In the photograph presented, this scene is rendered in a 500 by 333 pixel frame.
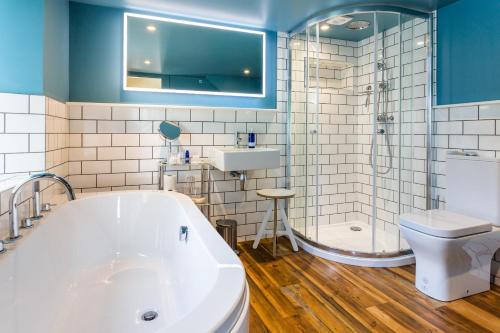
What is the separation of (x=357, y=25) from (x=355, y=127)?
3.49 ft

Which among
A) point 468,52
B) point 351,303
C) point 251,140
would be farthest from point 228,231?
point 468,52

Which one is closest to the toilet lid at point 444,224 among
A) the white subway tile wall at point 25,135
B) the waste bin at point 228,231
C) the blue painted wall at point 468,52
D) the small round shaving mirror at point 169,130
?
the blue painted wall at point 468,52

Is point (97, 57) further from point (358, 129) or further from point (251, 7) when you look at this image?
point (358, 129)

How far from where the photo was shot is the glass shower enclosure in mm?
2877

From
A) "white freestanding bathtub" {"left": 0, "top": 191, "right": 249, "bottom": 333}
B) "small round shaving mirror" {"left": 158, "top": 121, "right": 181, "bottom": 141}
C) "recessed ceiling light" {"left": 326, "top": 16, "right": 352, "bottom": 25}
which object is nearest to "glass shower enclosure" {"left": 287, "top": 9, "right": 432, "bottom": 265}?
"recessed ceiling light" {"left": 326, "top": 16, "right": 352, "bottom": 25}

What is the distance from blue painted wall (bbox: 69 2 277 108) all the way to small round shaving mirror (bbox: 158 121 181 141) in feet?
0.80

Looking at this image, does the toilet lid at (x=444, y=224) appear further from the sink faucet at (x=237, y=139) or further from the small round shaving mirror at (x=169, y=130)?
the small round shaving mirror at (x=169, y=130)

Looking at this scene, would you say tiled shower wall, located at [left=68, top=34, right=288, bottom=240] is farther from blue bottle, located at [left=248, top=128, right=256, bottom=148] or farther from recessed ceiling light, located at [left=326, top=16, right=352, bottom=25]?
recessed ceiling light, located at [left=326, top=16, right=352, bottom=25]

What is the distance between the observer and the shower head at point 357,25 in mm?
2967

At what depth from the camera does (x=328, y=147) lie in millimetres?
3498

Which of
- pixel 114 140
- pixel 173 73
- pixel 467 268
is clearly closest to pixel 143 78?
pixel 173 73

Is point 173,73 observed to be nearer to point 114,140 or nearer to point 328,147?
point 114,140

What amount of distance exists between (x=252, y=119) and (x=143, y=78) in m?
1.11

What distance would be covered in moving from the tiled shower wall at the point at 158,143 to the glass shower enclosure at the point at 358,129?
232mm
